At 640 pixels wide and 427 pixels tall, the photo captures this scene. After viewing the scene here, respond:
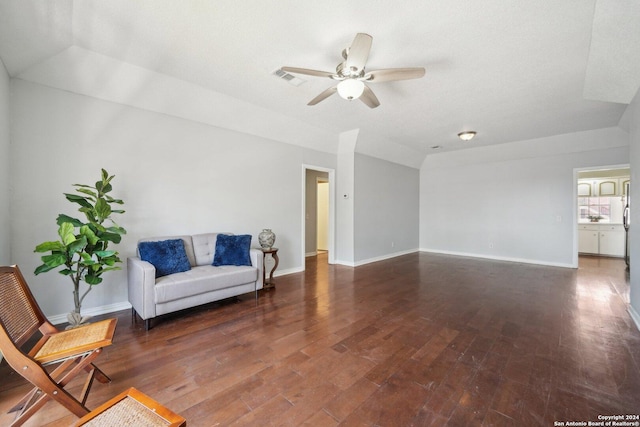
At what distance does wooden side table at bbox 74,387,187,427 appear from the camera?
1049 millimetres

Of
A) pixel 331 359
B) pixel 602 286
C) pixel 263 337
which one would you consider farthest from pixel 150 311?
pixel 602 286

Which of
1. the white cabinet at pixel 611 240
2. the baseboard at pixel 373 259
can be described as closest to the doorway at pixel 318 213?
the baseboard at pixel 373 259

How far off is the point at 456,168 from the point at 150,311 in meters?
7.62

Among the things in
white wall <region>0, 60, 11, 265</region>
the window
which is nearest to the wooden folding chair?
white wall <region>0, 60, 11, 265</region>

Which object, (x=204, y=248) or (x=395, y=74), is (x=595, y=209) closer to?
(x=395, y=74)

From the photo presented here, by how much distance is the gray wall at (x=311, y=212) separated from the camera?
7145mm

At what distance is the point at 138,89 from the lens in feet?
10.3

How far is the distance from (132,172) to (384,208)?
5262mm

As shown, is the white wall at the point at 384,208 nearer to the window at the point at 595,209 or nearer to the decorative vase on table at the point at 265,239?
the decorative vase on table at the point at 265,239

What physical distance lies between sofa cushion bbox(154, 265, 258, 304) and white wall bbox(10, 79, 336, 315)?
87 cm

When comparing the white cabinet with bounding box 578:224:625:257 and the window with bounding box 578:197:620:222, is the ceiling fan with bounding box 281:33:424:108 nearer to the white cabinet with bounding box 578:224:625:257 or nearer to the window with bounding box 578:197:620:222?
the white cabinet with bounding box 578:224:625:257

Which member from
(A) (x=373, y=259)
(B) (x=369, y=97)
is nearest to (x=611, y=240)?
(A) (x=373, y=259)

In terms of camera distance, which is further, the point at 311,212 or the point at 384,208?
the point at 311,212

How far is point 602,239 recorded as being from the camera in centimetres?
684
